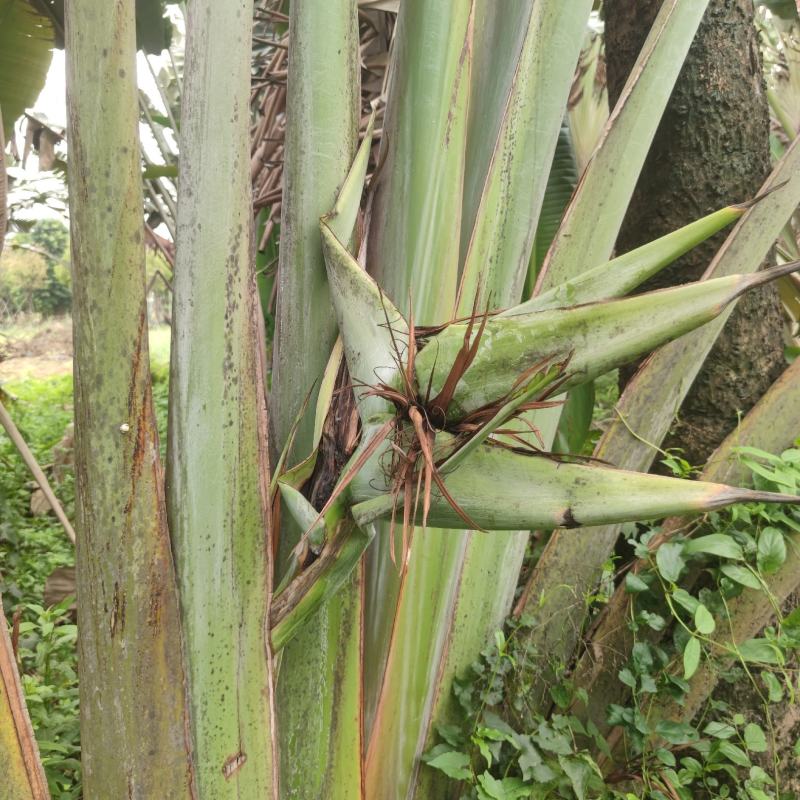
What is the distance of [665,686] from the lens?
1267 mm

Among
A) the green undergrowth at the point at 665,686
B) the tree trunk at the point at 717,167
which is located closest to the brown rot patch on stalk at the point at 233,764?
the green undergrowth at the point at 665,686

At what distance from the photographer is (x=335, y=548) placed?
80 cm

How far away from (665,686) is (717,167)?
956mm

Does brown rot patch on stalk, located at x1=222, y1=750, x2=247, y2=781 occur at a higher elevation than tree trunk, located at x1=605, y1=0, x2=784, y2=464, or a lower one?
lower

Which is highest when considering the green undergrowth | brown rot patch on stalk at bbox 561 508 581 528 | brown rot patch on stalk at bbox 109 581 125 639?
brown rot patch on stalk at bbox 561 508 581 528

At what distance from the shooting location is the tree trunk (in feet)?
4.88

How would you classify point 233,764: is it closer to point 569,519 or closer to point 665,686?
point 569,519

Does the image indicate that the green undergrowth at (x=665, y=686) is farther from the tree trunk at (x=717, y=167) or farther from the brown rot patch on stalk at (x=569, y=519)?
the brown rot patch on stalk at (x=569, y=519)

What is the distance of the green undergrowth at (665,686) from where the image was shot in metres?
1.19

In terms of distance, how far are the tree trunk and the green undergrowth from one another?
22 centimetres

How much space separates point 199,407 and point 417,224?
1.26ft

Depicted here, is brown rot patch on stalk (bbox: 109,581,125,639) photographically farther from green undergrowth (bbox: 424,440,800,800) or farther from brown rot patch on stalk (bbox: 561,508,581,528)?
green undergrowth (bbox: 424,440,800,800)

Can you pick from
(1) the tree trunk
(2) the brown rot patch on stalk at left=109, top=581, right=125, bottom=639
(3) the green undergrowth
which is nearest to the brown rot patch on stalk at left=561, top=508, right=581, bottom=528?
(2) the brown rot patch on stalk at left=109, top=581, right=125, bottom=639

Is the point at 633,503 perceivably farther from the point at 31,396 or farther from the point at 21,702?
the point at 31,396
